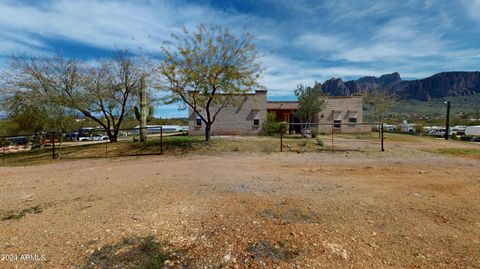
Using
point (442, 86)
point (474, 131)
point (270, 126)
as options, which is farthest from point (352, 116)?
point (442, 86)

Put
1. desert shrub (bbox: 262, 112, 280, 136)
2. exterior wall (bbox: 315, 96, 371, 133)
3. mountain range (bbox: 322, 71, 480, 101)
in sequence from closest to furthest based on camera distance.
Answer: desert shrub (bbox: 262, 112, 280, 136) → exterior wall (bbox: 315, 96, 371, 133) → mountain range (bbox: 322, 71, 480, 101)

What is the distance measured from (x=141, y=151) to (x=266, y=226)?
12514 mm

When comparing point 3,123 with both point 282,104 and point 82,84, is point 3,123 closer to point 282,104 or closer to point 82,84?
point 82,84

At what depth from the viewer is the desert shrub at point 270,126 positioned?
24203 millimetres

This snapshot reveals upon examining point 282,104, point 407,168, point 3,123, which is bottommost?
point 407,168

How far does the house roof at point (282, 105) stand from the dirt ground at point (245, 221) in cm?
2240

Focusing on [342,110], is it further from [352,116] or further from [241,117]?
[241,117]

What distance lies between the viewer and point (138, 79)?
756 inches

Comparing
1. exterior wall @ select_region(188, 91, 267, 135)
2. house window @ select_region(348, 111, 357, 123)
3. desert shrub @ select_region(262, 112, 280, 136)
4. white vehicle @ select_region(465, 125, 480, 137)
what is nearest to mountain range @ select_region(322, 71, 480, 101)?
white vehicle @ select_region(465, 125, 480, 137)

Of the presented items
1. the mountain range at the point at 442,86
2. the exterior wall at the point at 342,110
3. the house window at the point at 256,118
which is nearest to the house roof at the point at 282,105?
the house window at the point at 256,118

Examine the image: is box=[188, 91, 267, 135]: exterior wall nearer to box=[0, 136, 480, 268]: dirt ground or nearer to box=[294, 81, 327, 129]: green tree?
box=[294, 81, 327, 129]: green tree

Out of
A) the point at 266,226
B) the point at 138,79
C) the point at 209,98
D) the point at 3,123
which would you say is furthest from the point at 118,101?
the point at 3,123

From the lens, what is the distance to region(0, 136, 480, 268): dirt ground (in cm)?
297

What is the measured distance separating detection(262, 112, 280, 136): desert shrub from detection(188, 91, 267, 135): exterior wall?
4.56 ft
